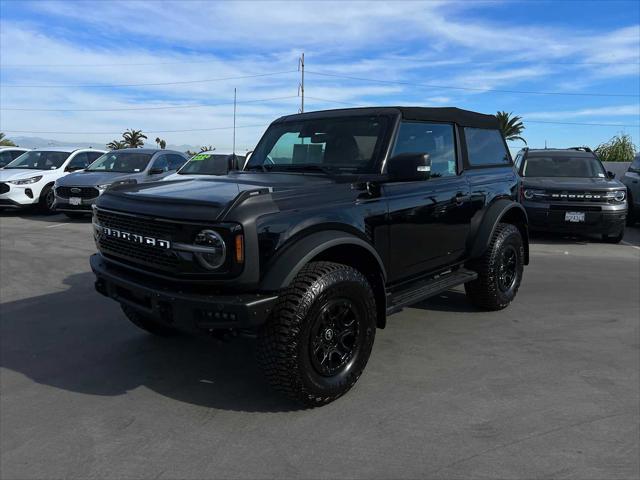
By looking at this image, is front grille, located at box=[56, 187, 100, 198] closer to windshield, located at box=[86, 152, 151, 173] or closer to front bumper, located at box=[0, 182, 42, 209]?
windshield, located at box=[86, 152, 151, 173]

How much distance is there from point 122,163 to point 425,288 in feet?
33.0

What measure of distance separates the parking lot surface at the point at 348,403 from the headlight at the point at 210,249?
0.96 m

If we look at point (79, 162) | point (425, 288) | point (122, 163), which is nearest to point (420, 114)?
point (425, 288)

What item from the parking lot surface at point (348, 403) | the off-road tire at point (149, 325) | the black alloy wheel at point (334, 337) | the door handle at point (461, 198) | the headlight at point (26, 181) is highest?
the headlight at point (26, 181)

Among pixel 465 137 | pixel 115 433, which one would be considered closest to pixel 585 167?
pixel 465 137

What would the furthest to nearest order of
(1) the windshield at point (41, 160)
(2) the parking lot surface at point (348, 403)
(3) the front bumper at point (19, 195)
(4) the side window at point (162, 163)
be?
1. (1) the windshield at point (41, 160)
2. (4) the side window at point (162, 163)
3. (3) the front bumper at point (19, 195)
4. (2) the parking lot surface at point (348, 403)

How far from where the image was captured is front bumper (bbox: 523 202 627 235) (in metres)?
8.87

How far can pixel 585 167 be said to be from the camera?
33.3ft

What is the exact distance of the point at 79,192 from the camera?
11047 millimetres

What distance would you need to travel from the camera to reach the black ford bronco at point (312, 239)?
277cm

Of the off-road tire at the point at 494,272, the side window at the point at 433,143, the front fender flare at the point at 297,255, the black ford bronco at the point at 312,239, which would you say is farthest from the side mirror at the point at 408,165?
the off-road tire at the point at 494,272

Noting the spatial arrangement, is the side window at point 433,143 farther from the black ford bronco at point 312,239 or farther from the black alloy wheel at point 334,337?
the black alloy wheel at point 334,337

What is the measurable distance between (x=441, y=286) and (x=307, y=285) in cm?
168

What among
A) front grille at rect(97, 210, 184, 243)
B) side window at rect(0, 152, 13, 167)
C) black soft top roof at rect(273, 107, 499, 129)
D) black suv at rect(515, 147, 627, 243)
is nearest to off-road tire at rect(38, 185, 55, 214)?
side window at rect(0, 152, 13, 167)
